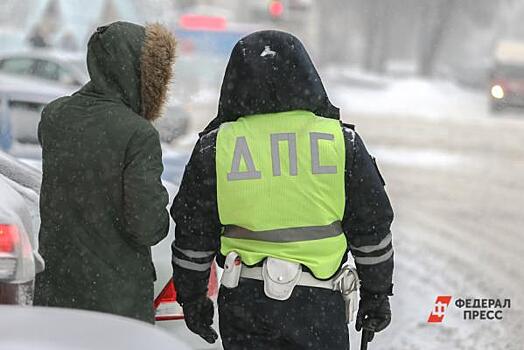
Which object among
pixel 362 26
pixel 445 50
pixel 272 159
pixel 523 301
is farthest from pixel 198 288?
pixel 445 50

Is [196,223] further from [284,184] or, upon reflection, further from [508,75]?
[508,75]

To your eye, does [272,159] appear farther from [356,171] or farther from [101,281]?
[101,281]

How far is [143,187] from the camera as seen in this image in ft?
10.6

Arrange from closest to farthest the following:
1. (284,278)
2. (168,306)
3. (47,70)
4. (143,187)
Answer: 1. (284,278)
2. (143,187)
3. (168,306)
4. (47,70)

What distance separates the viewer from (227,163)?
312 centimetres

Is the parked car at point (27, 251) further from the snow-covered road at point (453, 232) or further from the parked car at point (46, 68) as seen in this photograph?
the parked car at point (46, 68)

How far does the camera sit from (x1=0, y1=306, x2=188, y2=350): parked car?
2385 millimetres

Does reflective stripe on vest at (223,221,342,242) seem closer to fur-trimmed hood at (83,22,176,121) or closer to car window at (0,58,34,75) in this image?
fur-trimmed hood at (83,22,176,121)

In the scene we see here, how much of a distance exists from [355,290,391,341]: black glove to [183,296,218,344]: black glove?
0.51 m

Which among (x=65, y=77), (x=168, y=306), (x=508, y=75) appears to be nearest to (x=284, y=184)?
(x=168, y=306)

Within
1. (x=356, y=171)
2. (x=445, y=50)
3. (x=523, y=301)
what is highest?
(x=356, y=171)

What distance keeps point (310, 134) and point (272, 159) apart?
144mm

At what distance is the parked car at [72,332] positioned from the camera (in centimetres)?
238

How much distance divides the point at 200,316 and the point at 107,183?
1.80 ft
